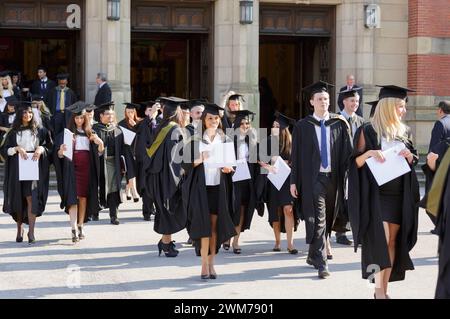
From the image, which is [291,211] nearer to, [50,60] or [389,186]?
[389,186]

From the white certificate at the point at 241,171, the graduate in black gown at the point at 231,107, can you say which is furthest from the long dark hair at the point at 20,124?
the white certificate at the point at 241,171

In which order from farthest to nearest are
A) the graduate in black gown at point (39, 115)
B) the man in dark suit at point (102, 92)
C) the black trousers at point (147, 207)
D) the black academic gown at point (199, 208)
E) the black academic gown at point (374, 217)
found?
1. the man in dark suit at point (102, 92)
2. the black trousers at point (147, 207)
3. the graduate in black gown at point (39, 115)
4. the black academic gown at point (199, 208)
5. the black academic gown at point (374, 217)

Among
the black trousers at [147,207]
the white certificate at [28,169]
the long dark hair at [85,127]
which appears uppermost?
the long dark hair at [85,127]

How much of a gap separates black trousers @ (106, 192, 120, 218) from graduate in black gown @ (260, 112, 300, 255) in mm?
3053

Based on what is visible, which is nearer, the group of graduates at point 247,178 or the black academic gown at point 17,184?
the group of graduates at point 247,178

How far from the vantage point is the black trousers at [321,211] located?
994cm

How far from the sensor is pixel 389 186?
8.34 meters

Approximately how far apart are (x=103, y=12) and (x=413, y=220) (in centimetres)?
1298

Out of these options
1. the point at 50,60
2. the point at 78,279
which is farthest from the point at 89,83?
the point at 78,279

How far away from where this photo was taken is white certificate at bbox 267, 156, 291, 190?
11.8 m

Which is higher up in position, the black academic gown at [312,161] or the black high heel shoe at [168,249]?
the black academic gown at [312,161]

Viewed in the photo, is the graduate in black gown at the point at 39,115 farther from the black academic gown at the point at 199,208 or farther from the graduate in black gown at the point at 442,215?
the graduate in black gown at the point at 442,215

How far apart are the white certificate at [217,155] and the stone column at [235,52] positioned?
1059cm

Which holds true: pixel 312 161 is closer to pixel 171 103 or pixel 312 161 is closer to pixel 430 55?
pixel 171 103
